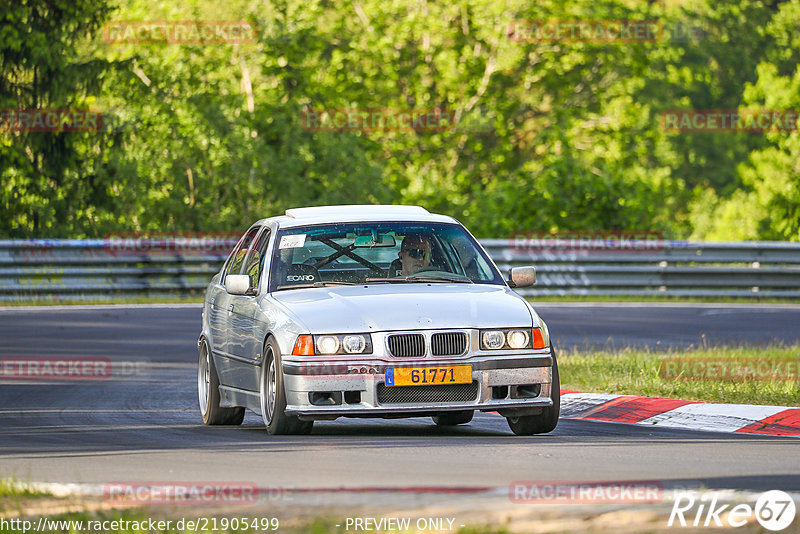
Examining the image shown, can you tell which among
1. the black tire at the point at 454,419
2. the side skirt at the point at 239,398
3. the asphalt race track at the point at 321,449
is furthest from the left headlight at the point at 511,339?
the side skirt at the point at 239,398

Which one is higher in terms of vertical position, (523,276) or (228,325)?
(523,276)

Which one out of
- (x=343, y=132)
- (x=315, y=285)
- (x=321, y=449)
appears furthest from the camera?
(x=343, y=132)

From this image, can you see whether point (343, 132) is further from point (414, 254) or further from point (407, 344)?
point (407, 344)

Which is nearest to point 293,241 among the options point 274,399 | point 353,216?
point 353,216

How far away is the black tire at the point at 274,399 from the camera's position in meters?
9.61

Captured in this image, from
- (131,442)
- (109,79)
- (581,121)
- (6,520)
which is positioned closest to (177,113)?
(109,79)

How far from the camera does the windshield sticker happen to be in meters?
10.8

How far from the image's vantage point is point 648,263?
27844mm

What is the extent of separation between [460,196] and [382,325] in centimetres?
3600

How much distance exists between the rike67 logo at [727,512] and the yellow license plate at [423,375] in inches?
115

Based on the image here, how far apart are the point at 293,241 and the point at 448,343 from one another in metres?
1.84

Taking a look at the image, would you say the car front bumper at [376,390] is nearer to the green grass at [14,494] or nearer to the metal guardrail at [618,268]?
the green grass at [14,494]

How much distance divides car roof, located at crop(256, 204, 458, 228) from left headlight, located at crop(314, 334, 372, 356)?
5.22ft

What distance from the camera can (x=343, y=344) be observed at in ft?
31.1
